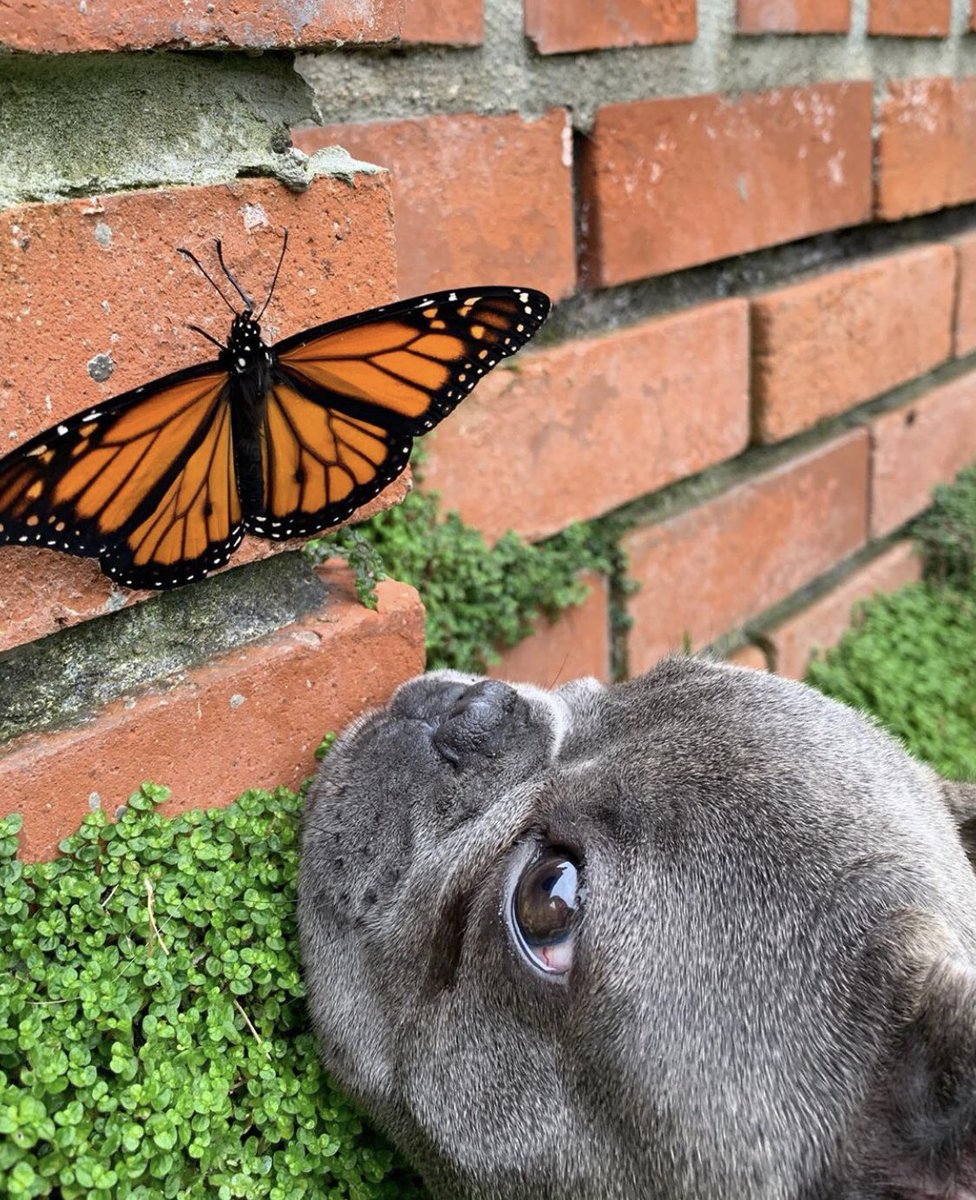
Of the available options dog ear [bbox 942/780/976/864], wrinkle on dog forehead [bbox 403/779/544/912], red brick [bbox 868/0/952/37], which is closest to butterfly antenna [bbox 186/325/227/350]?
wrinkle on dog forehead [bbox 403/779/544/912]

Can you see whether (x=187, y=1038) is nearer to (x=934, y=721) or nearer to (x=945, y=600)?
(x=934, y=721)

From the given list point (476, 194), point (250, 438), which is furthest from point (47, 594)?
point (476, 194)

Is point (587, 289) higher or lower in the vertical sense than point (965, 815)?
higher

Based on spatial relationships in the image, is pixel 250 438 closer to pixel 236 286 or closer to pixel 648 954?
pixel 236 286

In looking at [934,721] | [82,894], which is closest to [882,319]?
[934,721]

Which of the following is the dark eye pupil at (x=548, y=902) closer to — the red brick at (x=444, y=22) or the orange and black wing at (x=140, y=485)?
the orange and black wing at (x=140, y=485)

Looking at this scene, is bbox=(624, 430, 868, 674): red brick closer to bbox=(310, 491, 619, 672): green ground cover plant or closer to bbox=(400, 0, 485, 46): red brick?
bbox=(310, 491, 619, 672): green ground cover plant
